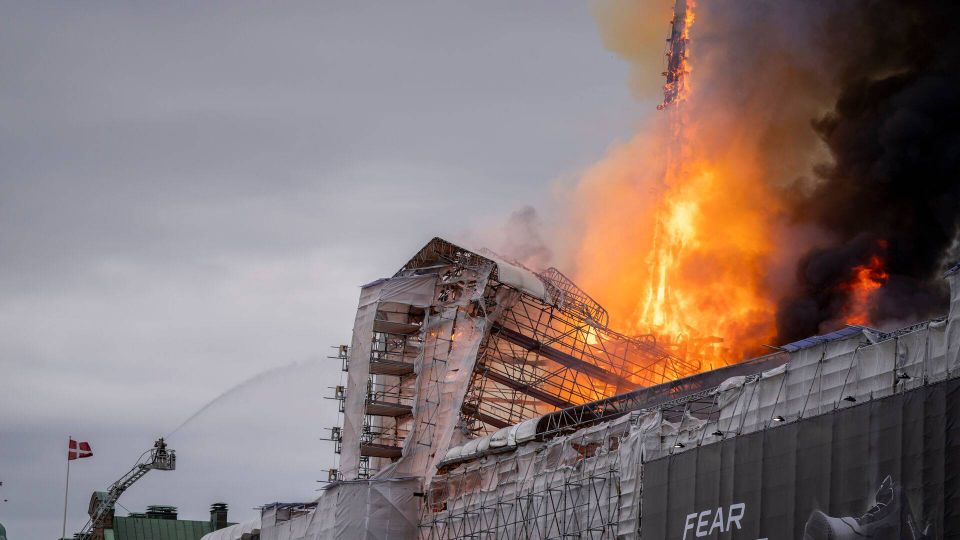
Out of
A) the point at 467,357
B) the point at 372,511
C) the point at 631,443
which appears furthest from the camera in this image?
the point at 467,357

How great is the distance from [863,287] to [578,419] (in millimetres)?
19421

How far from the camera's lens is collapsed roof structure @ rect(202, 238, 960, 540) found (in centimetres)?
5772

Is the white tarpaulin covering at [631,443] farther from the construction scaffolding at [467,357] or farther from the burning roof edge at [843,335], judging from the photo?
the construction scaffolding at [467,357]

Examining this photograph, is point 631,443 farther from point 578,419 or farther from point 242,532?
point 242,532

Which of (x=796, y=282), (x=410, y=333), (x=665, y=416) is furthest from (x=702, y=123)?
(x=665, y=416)

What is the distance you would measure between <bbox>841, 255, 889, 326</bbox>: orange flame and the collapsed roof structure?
12.3 metres

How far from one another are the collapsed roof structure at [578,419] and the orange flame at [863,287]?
12.3 metres

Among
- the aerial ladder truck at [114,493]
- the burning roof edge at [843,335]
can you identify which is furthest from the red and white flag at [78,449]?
the burning roof edge at [843,335]

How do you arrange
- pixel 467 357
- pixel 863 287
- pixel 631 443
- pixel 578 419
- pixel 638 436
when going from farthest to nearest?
pixel 467 357
pixel 863 287
pixel 578 419
pixel 631 443
pixel 638 436

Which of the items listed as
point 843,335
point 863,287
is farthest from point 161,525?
point 843,335

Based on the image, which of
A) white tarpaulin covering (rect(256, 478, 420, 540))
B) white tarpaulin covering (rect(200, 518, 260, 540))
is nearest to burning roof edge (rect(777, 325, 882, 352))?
white tarpaulin covering (rect(256, 478, 420, 540))

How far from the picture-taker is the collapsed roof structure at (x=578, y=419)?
5772cm

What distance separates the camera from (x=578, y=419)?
84.6 meters

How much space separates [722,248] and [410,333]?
21.3 metres
